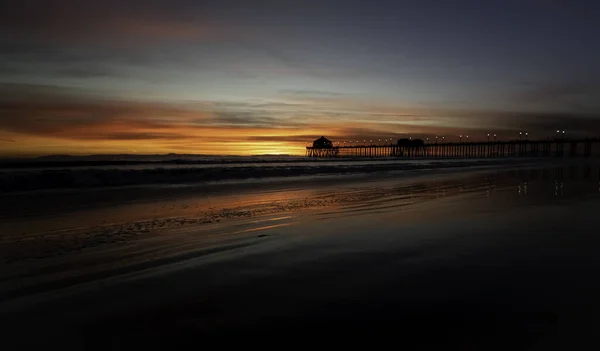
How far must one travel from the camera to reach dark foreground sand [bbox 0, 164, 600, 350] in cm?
298

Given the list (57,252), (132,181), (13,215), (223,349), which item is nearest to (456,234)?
(223,349)

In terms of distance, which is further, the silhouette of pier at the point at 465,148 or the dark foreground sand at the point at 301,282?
the silhouette of pier at the point at 465,148

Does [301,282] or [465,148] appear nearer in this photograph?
[301,282]

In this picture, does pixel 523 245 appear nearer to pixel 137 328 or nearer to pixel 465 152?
pixel 137 328

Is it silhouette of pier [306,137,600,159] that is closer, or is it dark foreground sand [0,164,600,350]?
dark foreground sand [0,164,600,350]

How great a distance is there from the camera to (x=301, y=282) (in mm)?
4281

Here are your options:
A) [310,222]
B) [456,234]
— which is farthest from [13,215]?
[456,234]

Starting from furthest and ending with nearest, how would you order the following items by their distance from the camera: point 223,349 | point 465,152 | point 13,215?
point 465,152 < point 13,215 < point 223,349

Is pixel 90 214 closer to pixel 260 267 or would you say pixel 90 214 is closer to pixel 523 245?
pixel 260 267

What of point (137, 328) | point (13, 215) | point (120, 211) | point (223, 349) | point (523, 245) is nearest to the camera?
point (223, 349)

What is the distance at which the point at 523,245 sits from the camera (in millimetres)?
5988

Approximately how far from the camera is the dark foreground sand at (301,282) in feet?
9.77

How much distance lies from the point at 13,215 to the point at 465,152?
200 m

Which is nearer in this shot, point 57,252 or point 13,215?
point 57,252
